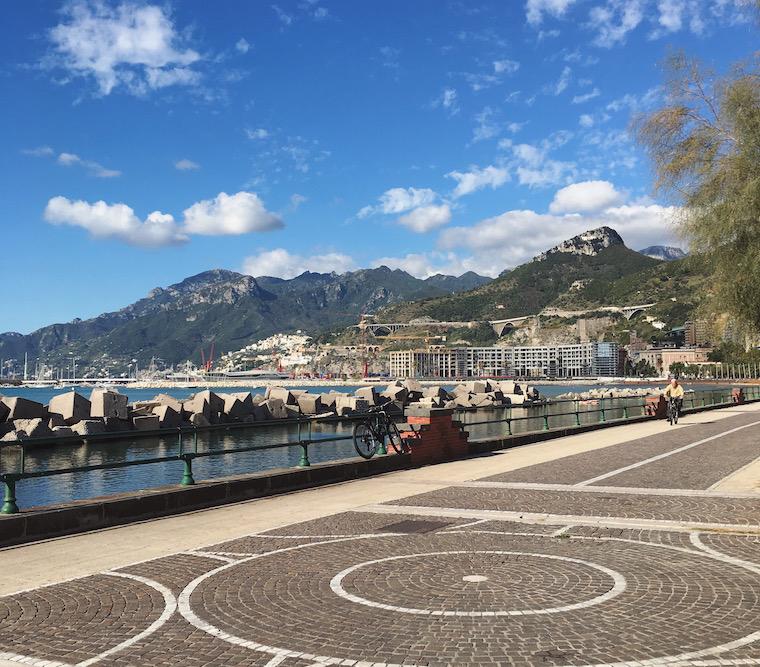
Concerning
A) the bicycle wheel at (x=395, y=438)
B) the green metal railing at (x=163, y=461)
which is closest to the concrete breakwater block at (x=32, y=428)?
the green metal railing at (x=163, y=461)

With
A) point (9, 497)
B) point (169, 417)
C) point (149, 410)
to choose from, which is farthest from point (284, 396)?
point (9, 497)

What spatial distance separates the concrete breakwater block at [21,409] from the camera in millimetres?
43531

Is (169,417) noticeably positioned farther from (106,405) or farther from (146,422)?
(106,405)

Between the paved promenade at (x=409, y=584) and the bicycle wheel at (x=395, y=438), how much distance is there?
4520 millimetres

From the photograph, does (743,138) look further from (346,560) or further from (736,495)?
(346,560)

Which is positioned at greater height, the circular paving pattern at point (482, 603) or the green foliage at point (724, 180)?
the green foliage at point (724, 180)

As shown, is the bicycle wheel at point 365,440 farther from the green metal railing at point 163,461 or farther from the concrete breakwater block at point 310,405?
the concrete breakwater block at point 310,405

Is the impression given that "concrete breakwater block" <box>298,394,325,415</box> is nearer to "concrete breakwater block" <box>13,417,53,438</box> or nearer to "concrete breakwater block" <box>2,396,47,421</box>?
"concrete breakwater block" <box>2,396,47,421</box>

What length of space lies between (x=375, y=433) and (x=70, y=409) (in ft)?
109

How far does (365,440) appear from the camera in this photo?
1797 cm

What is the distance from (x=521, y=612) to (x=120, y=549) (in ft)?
18.2

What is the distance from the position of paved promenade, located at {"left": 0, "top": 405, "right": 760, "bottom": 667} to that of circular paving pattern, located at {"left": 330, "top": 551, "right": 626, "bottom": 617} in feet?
0.10

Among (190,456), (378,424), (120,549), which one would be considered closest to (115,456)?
(378,424)

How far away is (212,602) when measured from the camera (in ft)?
23.3
